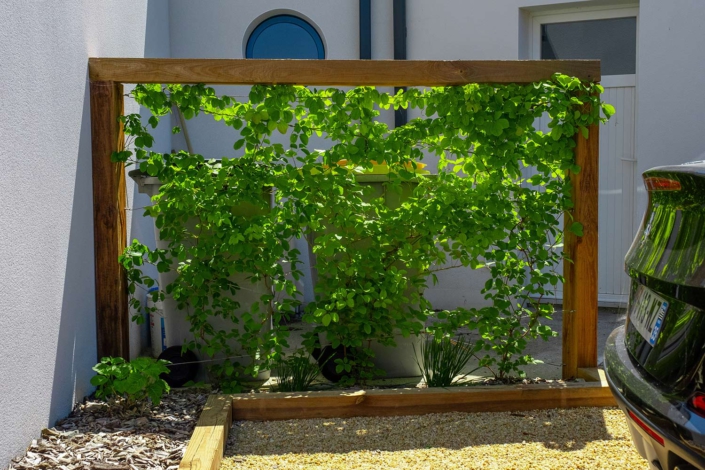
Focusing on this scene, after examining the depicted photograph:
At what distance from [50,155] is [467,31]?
14.9 ft

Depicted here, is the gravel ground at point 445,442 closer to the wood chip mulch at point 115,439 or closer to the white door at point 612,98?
the wood chip mulch at point 115,439

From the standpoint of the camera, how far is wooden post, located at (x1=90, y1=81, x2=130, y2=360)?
413 cm

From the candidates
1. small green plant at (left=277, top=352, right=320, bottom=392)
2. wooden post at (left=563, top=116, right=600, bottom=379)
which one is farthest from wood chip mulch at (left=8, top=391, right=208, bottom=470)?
wooden post at (left=563, top=116, right=600, bottom=379)

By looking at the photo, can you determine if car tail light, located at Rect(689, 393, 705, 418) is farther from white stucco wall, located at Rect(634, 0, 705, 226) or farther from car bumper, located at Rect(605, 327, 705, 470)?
white stucco wall, located at Rect(634, 0, 705, 226)

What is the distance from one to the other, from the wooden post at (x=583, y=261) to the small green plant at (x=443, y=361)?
0.59 meters

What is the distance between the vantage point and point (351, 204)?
4.25 m

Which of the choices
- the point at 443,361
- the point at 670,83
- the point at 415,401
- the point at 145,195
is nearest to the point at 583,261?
the point at 443,361

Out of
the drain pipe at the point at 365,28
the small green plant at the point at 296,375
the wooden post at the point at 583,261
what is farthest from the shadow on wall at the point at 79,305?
the drain pipe at the point at 365,28

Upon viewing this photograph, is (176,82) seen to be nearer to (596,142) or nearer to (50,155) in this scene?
(50,155)

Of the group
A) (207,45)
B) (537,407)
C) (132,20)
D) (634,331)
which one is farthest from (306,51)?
(634,331)

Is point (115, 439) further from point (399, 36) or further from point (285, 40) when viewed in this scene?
point (285, 40)

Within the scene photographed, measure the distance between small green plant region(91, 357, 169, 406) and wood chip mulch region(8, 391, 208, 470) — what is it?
75mm

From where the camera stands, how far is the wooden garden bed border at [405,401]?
387cm

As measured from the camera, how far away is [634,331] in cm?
252
